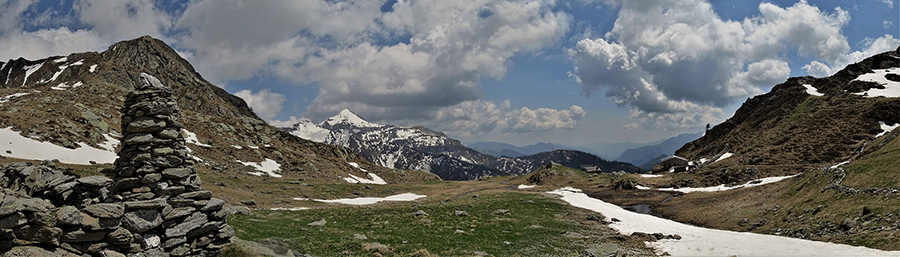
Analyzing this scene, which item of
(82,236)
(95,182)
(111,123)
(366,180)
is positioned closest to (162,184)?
(95,182)

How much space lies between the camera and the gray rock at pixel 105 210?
13648 mm

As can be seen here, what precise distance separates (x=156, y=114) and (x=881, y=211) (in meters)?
47.3

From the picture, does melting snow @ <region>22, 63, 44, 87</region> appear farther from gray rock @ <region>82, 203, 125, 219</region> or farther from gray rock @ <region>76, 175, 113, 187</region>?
gray rock @ <region>82, 203, 125, 219</region>

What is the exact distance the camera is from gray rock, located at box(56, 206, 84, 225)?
12.4 metres

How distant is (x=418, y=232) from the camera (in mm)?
29344

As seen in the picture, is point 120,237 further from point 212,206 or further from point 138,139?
point 138,139

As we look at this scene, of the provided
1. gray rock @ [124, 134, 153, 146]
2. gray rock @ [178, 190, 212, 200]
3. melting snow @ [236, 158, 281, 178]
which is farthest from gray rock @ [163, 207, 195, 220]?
melting snow @ [236, 158, 281, 178]

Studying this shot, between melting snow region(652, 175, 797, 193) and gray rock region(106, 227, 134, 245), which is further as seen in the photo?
melting snow region(652, 175, 797, 193)

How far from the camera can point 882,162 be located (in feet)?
117

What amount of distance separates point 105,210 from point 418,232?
63.9 ft

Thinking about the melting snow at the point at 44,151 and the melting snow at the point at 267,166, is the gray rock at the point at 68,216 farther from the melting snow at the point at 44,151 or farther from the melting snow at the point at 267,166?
the melting snow at the point at 267,166

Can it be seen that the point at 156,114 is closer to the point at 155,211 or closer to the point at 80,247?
the point at 155,211

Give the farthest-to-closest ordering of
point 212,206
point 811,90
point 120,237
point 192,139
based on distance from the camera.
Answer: point 811,90
point 192,139
point 212,206
point 120,237

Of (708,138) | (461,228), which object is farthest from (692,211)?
(708,138)
